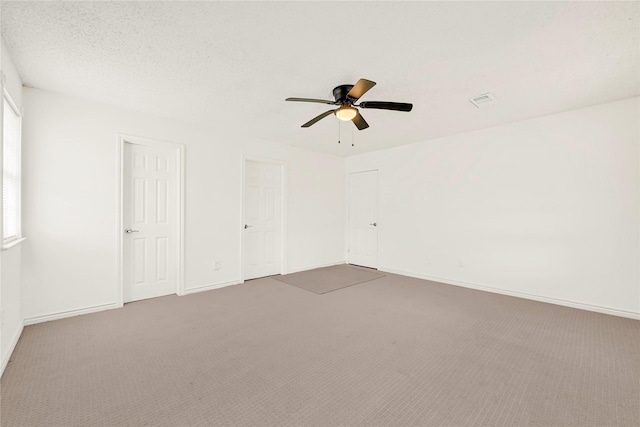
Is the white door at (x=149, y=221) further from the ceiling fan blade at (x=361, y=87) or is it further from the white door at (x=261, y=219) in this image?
the ceiling fan blade at (x=361, y=87)

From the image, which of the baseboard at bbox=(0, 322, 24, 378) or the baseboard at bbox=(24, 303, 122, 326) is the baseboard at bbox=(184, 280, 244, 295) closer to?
the baseboard at bbox=(24, 303, 122, 326)

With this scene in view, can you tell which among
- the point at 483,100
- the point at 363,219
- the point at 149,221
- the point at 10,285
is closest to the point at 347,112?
the point at 483,100

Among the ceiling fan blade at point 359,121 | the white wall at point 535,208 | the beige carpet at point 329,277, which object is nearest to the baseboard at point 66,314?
the beige carpet at point 329,277

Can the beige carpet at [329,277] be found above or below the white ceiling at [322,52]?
below

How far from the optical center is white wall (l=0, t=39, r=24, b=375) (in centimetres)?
209

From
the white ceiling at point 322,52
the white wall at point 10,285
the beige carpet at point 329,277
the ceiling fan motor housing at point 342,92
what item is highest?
the white ceiling at point 322,52

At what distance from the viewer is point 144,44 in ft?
6.92

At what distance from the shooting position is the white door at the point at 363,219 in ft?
18.9

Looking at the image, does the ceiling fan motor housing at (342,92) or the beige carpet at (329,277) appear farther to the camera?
the beige carpet at (329,277)

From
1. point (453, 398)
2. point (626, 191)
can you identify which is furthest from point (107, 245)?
point (626, 191)

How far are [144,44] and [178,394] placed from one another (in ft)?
8.26

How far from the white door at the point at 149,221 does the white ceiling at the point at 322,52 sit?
2.29 feet

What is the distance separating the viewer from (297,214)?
5.38 m

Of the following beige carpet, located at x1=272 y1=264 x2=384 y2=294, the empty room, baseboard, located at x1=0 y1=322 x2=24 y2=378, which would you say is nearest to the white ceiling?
the empty room
